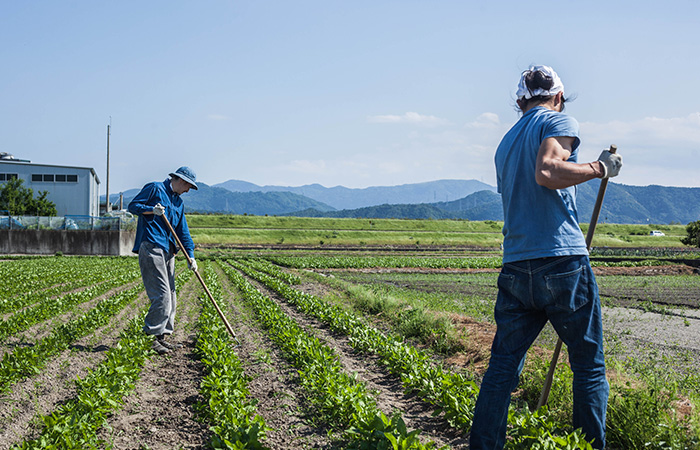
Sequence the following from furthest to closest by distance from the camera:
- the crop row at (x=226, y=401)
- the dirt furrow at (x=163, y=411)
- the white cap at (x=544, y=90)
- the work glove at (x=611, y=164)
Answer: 1. the dirt furrow at (x=163, y=411)
2. the crop row at (x=226, y=401)
3. the white cap at (x=544, y=90)
4. the work glove at (x=611, y=164)

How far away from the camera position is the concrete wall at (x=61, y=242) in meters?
38.6

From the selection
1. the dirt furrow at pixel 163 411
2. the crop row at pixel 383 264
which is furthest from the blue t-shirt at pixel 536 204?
the crop row at pixel 383 264

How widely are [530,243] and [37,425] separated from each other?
13.4ft

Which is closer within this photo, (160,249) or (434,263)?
(160,249)

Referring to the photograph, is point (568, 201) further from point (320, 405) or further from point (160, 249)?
point (160, 249)

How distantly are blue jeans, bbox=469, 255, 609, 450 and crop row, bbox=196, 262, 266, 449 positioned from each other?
152 centimetres

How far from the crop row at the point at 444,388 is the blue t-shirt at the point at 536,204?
1.09 m

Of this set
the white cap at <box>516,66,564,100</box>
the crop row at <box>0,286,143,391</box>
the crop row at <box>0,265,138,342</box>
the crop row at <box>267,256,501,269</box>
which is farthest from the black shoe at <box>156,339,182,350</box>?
the crop row at <box>267,256,501,269</box>

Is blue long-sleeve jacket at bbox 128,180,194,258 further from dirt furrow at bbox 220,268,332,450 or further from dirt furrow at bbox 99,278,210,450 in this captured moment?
dirt furrow at bbox 220,268,332,450

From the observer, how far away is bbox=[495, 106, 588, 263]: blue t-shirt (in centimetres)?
297

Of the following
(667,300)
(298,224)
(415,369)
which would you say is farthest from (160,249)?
(298,224)

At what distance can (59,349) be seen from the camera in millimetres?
6637

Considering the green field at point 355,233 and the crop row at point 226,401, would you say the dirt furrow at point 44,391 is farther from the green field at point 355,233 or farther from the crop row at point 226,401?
the green field at point 355,233

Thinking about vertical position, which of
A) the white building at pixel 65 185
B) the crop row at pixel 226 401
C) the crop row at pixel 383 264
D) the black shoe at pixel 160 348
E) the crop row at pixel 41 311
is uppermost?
the white building at pixel 65 185
